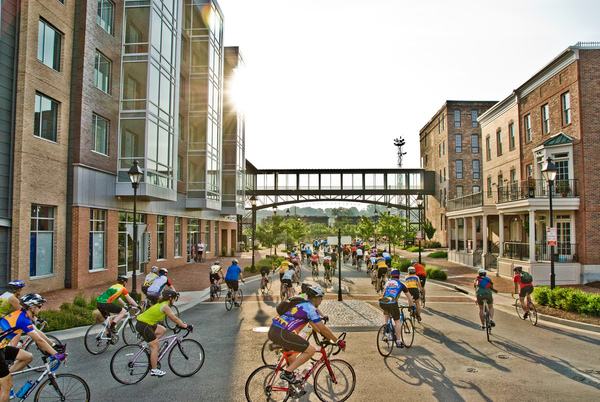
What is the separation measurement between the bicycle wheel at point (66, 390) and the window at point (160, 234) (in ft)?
68.5

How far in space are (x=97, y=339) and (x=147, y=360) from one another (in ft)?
8.13

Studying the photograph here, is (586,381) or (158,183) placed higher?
(158,183)

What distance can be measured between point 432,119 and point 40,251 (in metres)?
51.7

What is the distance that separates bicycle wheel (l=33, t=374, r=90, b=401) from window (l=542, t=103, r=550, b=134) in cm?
2624

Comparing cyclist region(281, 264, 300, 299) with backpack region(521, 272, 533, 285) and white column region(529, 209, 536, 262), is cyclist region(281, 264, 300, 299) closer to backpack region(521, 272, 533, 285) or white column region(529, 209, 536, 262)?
backpack region(521, 272, 533, 285)

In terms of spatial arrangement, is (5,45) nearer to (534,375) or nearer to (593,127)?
(534,375)

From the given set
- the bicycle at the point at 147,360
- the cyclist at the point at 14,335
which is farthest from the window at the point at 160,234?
the cyclist at the point at 14,335

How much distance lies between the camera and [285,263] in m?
17.0

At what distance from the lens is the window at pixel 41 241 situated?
50.7ft

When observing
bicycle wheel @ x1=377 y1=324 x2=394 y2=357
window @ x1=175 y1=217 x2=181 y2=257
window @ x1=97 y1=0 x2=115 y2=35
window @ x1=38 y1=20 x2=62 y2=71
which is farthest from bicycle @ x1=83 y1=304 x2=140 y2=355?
window @ x1=175 y1=217 x2=181 y2=257

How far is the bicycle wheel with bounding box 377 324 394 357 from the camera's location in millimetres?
8875

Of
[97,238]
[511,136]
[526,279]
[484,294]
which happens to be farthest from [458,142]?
[97,238]

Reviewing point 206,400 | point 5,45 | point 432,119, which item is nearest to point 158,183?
point 5,45

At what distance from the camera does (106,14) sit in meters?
20.4
